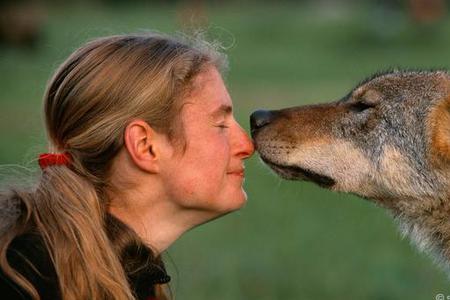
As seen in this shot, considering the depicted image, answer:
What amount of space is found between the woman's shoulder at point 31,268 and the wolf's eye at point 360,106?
6.85ft

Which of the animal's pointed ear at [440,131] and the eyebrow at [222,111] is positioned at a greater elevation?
the eyebrow at [222,111]

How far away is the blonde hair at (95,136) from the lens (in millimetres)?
3896

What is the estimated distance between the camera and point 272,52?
28.2 m

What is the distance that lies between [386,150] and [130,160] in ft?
4.97

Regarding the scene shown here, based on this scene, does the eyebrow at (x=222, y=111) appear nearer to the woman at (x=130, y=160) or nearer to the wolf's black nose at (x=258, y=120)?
the woman at (x=130, y=160)

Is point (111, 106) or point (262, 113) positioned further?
point (262, 113)

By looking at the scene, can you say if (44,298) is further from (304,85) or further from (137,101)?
(304,85)

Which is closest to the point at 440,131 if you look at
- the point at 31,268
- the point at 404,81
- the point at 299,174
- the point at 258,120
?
the point at 404,81

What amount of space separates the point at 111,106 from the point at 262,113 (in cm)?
107

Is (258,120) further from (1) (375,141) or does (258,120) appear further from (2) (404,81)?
(2) (404,81)

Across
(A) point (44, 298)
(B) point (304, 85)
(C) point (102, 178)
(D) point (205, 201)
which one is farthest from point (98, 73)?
(B) point (304, 85)

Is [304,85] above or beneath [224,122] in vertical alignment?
beneath

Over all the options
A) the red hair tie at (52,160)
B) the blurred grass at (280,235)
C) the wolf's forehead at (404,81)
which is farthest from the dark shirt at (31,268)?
the wolf's forehead at (404,81)

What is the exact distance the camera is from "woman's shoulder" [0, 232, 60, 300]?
12.1 feet
